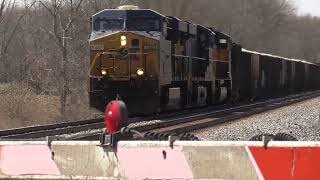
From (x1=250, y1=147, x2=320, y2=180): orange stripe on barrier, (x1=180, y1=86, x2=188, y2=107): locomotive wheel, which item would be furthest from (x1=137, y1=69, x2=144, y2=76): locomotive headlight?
(x1=250, y1=147, x2=320, y2=180): orange stripe on barrier

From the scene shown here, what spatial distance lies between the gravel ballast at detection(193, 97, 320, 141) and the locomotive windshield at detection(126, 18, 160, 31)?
154 inches

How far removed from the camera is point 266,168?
15.9ft

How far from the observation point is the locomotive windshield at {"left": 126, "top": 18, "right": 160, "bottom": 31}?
18.4 metres

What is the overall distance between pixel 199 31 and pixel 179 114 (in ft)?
15.7

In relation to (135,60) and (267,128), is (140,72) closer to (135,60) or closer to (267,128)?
(135,60)

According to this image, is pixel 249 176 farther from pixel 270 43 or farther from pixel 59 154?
pixel 270 43

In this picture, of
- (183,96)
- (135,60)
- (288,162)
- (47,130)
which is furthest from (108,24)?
(288,162)

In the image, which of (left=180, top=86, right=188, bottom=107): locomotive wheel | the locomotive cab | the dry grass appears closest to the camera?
the locomotive cab

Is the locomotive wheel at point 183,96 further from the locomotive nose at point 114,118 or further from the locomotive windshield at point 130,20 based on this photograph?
the locomotive nose at point 114,118

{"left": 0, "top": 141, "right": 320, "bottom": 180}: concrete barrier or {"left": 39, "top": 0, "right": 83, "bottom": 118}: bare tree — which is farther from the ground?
{"left": 39, "top": 0, "right": 83, "bottom": 118}: bare tree

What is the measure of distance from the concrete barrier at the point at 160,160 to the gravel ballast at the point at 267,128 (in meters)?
6.96

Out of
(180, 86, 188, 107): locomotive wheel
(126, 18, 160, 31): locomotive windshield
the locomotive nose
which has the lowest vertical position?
(180, 86, 188, 107): locomotive wheel

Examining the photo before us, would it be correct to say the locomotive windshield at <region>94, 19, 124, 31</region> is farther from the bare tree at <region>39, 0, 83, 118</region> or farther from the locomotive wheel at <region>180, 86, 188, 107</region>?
the bare tree at <region>39, 0, 83, 118</region>

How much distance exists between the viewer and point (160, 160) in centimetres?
511
